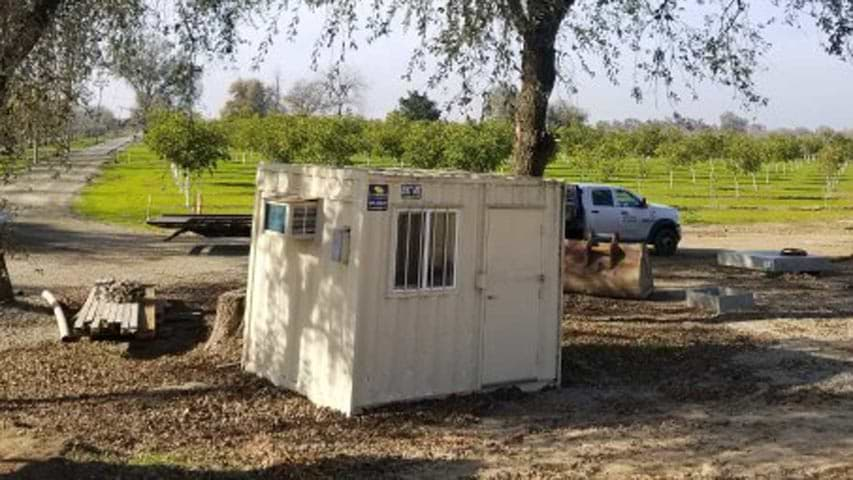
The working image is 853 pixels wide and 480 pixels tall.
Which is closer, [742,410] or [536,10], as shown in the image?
[742,410]

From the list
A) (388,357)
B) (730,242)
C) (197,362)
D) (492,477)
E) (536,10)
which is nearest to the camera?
(492,477)

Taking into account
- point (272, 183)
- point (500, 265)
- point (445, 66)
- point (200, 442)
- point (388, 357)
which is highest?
point (445, 66)

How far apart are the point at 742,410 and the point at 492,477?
345 cm

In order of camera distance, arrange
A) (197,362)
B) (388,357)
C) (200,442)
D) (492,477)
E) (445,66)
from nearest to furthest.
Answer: (492,477), (200,442), (388,357), (197,362), (445,66)

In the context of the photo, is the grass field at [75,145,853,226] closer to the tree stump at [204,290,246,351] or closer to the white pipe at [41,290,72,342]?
the white pipe at [41,290,72,342]

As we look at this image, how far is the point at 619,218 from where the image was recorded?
23.6 meters

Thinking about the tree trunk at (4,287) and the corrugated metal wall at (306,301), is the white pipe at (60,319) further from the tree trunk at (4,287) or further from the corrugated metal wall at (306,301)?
the corrugated metal wall at (306,301)

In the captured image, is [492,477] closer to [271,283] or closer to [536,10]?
[271,283]

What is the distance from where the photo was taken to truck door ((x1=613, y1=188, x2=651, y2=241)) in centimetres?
2366

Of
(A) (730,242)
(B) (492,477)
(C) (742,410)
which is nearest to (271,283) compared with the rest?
(B) (492,477)

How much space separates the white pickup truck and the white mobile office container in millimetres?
13238

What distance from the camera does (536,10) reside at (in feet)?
39.9

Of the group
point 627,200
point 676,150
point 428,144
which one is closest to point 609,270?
point 627,200

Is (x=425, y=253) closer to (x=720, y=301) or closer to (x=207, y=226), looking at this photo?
(x=720, y=301)
